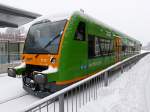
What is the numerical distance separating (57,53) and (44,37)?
38.3 inches

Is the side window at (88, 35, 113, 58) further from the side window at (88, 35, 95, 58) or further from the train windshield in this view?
the train windshield

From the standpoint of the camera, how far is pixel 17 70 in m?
6.67

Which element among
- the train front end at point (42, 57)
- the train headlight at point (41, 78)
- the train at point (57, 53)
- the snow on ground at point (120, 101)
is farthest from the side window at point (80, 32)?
the snow on ground at point (120, 101)

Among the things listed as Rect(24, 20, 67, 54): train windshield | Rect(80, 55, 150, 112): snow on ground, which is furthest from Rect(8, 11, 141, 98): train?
Rect(80, 55, 150, 112): snow on ground

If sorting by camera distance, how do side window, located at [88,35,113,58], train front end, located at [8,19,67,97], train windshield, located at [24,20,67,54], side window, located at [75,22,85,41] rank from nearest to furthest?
train front end, located at [8,19,67,97], train windshield, located at [24,20,67,54], side window, located at [75,22,85,41], side window, located at [88,35,113,58]

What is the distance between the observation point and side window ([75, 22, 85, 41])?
6297mm

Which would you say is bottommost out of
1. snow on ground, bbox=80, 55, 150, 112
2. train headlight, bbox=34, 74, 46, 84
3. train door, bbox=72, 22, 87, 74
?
snow on ground, bbox=80, 55, 150, 112

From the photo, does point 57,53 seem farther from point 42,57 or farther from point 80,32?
point 80,32

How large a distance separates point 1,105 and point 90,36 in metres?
3.90

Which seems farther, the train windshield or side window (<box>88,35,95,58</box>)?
side window (<box>88,35,95,58</box>)

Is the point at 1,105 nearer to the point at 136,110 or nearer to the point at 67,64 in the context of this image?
the point at 67,64

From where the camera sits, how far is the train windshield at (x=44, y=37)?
5945 millimetres

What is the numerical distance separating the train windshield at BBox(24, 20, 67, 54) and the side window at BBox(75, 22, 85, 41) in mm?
565

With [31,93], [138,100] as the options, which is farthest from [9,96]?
[138,100]
